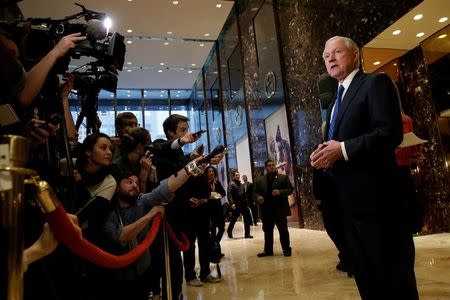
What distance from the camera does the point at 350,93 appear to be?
5.25 ft

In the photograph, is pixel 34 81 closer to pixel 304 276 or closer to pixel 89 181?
pixel 89 181

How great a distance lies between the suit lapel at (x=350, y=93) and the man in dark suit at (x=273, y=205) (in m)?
3.31

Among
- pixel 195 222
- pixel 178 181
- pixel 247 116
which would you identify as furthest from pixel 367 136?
pixel 247 116

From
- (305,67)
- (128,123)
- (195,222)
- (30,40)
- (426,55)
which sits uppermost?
(305,67)

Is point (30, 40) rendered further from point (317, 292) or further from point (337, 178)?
point (317, 292)

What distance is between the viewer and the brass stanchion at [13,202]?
68 cm

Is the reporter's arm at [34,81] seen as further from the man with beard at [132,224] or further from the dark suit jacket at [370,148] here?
the dark suit jacket at [370,148]

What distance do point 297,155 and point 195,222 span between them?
4.34 m

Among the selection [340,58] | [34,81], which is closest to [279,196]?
[340,58]

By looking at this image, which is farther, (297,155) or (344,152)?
(297,155)

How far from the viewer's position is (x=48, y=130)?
1312 mm

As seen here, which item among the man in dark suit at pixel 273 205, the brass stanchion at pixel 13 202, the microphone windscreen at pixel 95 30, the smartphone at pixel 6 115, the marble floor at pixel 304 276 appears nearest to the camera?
the brass stanchion at pixel 13 202

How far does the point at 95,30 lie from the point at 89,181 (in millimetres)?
838

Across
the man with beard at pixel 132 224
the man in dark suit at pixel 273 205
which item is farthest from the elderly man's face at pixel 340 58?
the man in dark suit at pixel 273 205
